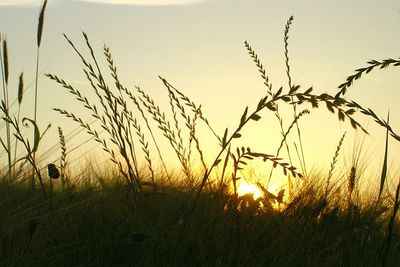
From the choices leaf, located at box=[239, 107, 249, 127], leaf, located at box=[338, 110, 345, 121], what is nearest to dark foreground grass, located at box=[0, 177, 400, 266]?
leaf, located at box=[239, 107, 249, 127]

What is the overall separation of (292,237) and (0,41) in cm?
143

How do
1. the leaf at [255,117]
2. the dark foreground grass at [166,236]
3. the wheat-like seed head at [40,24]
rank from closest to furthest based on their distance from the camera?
the leaf at [255,117] < the dark foreground grass at [166,236] < the wheat-like seed head at [40,24]

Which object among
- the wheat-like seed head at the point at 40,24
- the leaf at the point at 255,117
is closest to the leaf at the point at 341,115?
the leaf at the point at 255,117

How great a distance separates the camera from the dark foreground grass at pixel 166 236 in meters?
2.04

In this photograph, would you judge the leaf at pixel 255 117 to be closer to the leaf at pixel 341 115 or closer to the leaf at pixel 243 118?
the leaf at pixel 243 118

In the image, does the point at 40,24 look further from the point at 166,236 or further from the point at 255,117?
the point at 255,117

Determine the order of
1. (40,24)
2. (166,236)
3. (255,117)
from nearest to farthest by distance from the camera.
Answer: (255,117) → (166,236) → (40,24)

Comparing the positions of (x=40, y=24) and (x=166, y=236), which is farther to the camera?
(x=40, y=24)

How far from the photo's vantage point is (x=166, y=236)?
85.8 inches

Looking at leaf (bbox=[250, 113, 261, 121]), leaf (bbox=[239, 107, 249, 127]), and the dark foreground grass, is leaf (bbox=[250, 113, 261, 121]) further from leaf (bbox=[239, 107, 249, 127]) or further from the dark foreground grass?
the dark foreground grass

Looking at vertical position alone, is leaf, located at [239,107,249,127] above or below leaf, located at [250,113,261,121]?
above

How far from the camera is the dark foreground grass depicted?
6.70ft

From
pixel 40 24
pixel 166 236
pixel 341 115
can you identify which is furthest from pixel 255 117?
pixel 40 24

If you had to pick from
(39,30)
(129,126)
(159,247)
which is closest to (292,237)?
(159,247)
